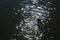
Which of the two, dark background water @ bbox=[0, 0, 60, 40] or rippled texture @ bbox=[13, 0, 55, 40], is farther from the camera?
dark background water @ bbox=[0, 0, 60, 40]

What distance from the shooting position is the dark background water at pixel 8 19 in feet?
22.2

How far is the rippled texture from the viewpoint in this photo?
654 centimetres

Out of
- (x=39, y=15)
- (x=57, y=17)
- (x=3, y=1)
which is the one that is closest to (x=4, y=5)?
(x=3, y=1)

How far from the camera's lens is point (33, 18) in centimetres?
763

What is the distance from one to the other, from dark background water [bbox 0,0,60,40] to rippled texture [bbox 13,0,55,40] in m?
0.31

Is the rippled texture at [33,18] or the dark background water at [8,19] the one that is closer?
the rippled texture at [33,18]

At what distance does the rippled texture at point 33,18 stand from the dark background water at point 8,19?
0.31m

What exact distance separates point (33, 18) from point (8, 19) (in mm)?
1087

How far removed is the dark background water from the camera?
22.2 feet

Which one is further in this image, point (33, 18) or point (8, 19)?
point (8, 19)

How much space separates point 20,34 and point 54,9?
281 centimetres

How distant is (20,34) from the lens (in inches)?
257

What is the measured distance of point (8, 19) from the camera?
773cm

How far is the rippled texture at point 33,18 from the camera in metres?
6.54
